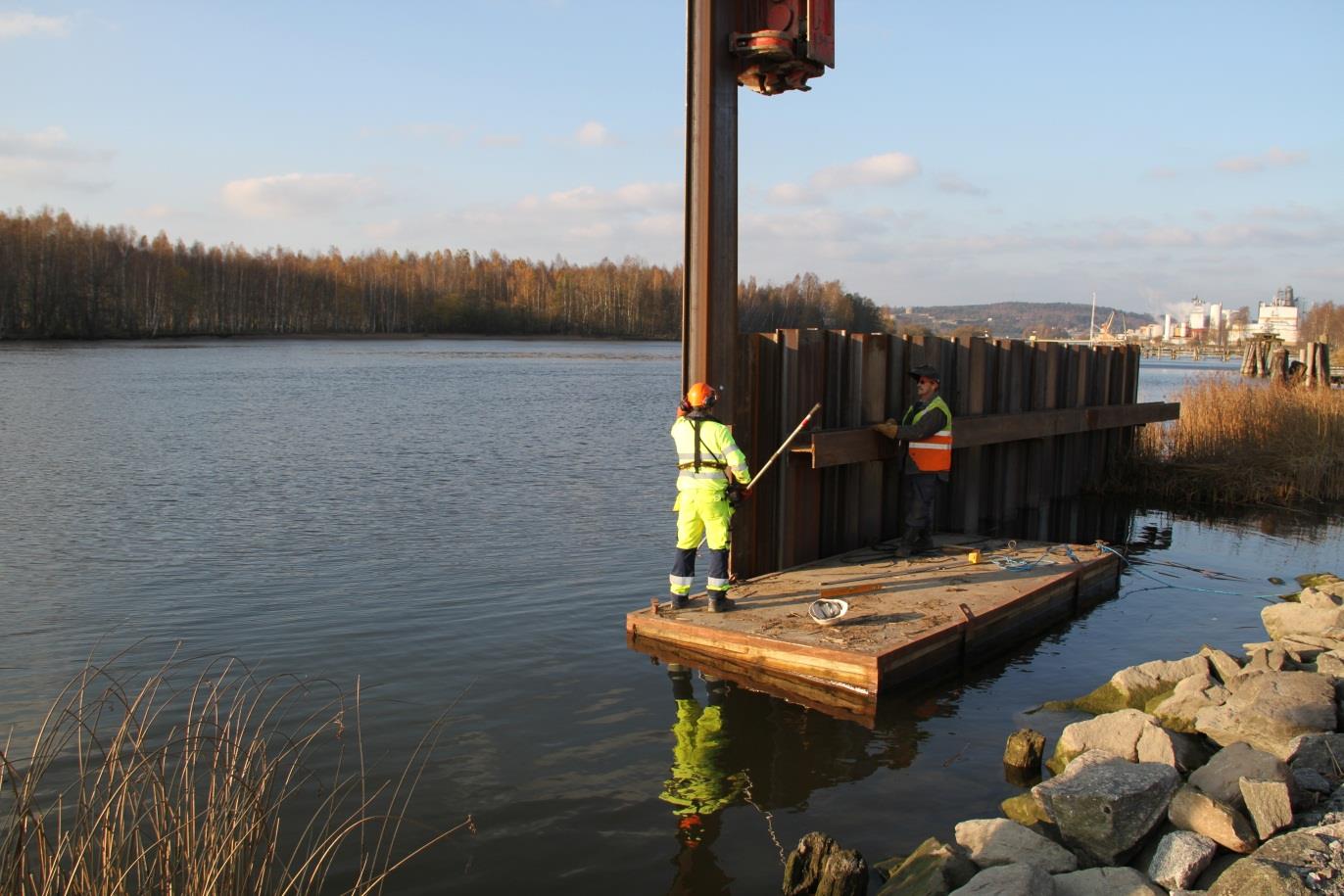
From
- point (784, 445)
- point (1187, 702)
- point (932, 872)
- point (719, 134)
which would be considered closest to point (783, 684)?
point (784, 445)

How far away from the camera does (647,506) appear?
59.8 feet

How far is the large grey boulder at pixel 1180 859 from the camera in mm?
5332

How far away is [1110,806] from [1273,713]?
6.49 ft

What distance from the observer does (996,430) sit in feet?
46.9

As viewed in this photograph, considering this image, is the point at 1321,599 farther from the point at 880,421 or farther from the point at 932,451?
the point at 880,421

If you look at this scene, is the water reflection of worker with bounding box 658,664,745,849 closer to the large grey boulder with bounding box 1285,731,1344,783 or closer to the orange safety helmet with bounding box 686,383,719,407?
the orange safety helmet with bounding box 686,383,719,407

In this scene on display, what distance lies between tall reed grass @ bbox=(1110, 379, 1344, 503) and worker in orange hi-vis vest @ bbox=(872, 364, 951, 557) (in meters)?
9.59

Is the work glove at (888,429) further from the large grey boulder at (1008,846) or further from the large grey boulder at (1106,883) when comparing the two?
the large grey boulder at (1106,883)

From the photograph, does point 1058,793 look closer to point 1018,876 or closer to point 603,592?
point 1018,876

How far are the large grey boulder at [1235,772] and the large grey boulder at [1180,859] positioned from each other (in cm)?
47

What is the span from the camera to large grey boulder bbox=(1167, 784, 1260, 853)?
5.48 meters

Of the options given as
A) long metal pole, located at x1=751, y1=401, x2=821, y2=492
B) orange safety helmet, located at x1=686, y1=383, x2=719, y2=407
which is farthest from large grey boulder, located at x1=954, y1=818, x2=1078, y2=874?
orange safety helmet, located at x1=686, y1=383, x2=719, y2=407

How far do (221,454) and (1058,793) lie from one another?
2082 centimetres

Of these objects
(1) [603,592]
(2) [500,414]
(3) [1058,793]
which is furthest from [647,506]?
(2) [500,414]
